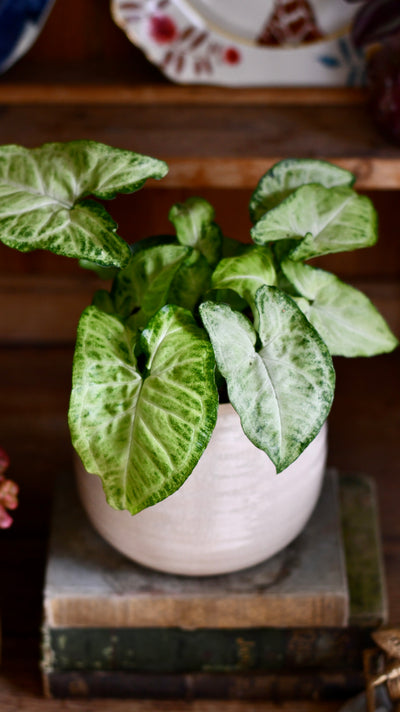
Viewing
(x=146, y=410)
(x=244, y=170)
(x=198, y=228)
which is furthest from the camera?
(x=244, y=170)

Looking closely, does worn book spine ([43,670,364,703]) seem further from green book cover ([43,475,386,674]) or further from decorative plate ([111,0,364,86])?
decorative plate ([111,0,364,86])

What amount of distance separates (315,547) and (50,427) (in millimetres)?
391

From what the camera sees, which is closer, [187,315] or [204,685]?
[187,315]

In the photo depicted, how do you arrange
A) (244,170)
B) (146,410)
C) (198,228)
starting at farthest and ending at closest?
(244,170), (198,228), (146,410)

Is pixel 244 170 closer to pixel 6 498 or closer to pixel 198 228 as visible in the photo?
pixel 198 228

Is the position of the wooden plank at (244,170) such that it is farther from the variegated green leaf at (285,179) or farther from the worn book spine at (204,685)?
the worn book spine at (204,685)

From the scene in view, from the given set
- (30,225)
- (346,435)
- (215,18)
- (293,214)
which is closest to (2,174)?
(30,225)

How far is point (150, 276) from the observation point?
658 millimetres

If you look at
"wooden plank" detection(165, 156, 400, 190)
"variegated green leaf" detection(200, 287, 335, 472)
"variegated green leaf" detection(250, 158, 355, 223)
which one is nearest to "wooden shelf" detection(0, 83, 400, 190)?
"wooden plank" detection(165, 156, 400, 190)

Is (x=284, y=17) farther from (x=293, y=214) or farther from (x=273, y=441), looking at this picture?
(x=273, y=441)

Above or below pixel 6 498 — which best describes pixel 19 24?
above

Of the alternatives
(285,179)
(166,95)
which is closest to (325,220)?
(285,179)

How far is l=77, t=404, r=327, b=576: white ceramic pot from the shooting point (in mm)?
642

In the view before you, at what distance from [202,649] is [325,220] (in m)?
0.38
